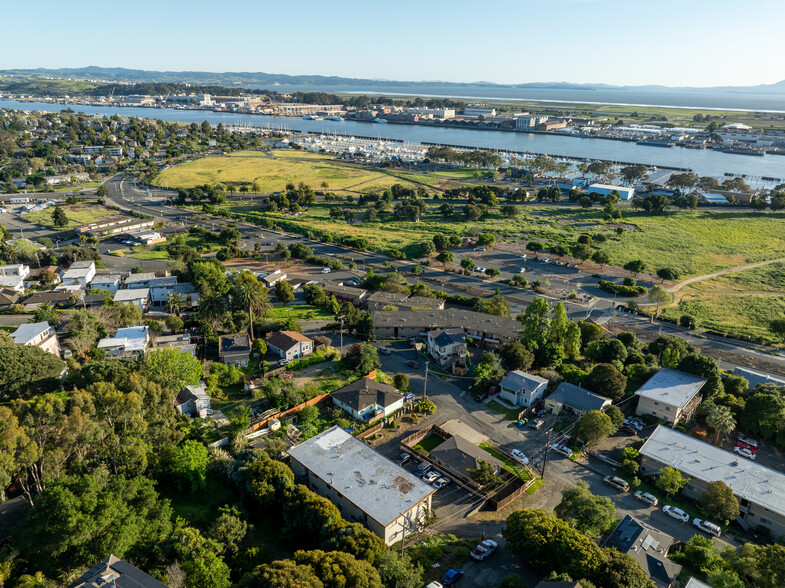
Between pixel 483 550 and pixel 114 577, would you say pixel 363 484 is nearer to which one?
pixel 483 550

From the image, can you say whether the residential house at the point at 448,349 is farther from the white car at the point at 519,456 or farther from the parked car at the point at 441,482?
the parked car at the point at 441,482

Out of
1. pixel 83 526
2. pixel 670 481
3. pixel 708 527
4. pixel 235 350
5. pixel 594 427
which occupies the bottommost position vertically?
pixel 708 527

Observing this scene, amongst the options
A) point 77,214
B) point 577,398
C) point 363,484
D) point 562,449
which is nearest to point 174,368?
point 363,484

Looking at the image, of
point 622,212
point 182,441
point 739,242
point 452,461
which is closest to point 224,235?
point 182,441

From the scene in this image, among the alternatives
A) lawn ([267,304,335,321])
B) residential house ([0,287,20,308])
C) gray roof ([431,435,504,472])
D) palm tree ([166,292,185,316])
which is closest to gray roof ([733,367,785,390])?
gray roof ([431,435,504,472])

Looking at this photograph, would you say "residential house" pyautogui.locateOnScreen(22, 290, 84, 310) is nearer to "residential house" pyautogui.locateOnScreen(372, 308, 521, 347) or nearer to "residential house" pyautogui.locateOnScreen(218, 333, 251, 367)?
"residential house" pyautogui.locateOnScreen(218, 333, 251, 367)

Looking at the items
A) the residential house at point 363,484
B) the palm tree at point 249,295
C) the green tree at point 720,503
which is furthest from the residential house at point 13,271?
the green tree at point 720,503

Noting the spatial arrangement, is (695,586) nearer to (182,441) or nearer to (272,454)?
(272,454)
